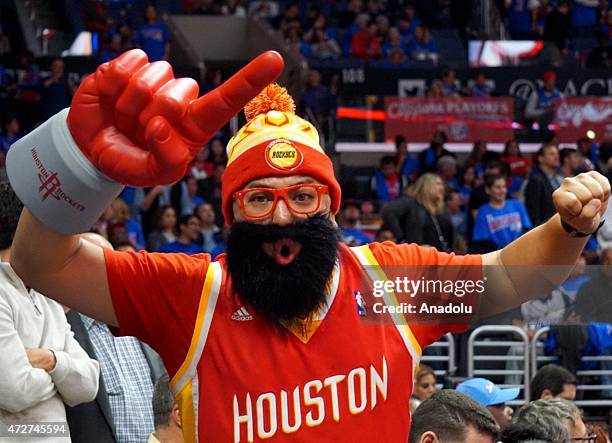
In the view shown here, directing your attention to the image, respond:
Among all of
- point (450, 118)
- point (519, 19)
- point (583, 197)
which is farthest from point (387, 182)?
point (583, 197)

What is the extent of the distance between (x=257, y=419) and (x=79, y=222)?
0.68 meters

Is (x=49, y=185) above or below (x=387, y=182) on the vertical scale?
above

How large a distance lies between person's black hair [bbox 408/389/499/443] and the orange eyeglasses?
1.06 meters

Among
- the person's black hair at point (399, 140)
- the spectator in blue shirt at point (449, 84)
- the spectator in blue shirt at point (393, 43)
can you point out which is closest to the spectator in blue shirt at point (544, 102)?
the spectator in blue shirt at point (449, 84)

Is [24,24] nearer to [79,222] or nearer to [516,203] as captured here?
[516,203]

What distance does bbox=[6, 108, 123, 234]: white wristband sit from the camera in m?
2.92

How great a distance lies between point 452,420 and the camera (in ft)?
13.5

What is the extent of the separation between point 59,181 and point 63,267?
301mm

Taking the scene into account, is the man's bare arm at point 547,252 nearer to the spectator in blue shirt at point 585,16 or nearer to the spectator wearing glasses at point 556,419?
the spectator wearing glasses at point 556,419

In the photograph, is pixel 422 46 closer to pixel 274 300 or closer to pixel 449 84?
pixel 449 84

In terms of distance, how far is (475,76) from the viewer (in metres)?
16.7

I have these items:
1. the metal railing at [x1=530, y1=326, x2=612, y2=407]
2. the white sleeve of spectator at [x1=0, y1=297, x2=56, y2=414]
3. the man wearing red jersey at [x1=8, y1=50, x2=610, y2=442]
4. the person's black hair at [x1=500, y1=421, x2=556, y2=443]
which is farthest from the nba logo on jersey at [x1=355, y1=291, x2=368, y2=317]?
the metal railing at [x1=530, y1=326, x2=612, y2=407]

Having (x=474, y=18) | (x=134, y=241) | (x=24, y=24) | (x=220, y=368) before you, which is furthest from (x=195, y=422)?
(x=474, y=18)

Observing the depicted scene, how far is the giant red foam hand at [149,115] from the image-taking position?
9.16 ft
